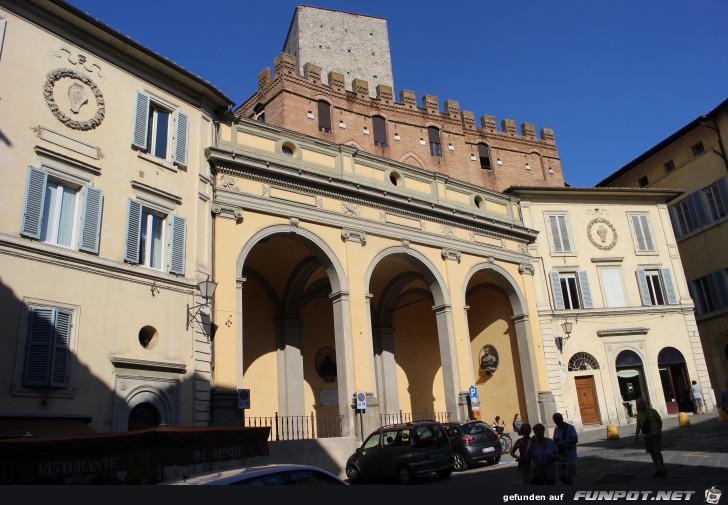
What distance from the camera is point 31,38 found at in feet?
43.1

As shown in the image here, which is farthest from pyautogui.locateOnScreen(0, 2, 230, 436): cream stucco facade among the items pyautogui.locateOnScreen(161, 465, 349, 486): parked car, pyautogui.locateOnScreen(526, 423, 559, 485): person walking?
pyautogui.locateOnScreen(526, 423, 559, 485): person walking

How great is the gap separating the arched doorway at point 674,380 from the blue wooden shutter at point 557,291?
15.6ft

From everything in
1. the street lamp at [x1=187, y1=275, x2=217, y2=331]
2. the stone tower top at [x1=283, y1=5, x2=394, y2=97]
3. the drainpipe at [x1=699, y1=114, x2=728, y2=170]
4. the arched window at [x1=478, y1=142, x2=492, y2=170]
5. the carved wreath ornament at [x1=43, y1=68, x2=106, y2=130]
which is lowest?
the street lamp at [x1=187, y1=275, x2=217, y2=331]

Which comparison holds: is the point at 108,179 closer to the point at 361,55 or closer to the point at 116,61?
the point at 116,61

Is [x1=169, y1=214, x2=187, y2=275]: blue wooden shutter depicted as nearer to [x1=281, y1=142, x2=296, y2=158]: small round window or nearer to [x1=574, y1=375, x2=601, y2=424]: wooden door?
[x1=281, y1=142, x2=296, y2=158]: small round window

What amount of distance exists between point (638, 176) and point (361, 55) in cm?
1772

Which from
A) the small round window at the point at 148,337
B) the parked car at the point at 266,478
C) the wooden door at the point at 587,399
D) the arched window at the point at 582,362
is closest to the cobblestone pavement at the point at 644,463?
the wooden door at the point at 587,399

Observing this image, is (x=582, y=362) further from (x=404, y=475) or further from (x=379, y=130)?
(x=379, y=130)

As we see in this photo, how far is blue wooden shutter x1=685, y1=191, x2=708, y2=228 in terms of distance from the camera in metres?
29.5

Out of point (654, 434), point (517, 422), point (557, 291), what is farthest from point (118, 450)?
point (557, 291)

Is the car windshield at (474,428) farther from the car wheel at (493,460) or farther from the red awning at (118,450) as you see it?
the red awning at (118,450)

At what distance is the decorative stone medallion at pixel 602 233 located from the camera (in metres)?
26.6

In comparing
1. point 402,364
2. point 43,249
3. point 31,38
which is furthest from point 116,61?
point 402,364

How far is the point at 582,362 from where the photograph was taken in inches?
979
